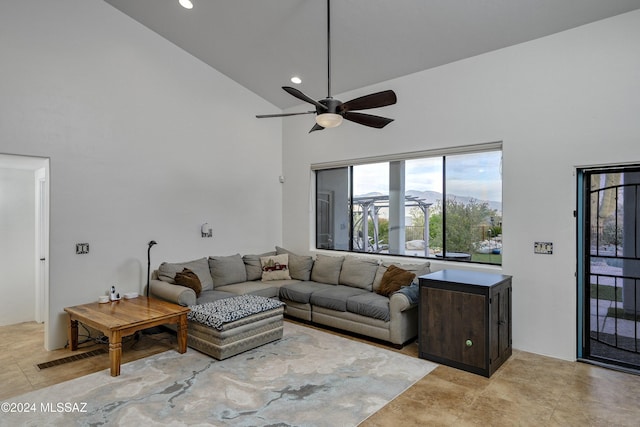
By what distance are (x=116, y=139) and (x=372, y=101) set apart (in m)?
3.39

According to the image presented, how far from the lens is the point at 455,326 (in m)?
3.69

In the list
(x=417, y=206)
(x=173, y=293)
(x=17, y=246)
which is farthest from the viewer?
(x=417, y=206)

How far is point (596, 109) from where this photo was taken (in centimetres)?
370

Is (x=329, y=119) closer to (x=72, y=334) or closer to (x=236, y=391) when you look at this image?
(x=236, y=391)

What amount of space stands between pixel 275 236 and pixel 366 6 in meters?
4.18

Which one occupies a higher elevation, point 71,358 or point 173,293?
point 173,293

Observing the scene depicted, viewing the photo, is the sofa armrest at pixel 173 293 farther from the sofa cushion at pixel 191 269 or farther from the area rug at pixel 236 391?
the area rug at pixel 236 391

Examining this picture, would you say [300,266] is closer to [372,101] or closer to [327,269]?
[327,269]

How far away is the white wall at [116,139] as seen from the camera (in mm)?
4031

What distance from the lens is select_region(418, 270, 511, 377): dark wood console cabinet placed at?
11.5 feet

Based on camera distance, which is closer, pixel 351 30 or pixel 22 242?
pixel 351 30

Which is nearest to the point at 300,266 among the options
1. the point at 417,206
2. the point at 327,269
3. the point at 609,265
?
the point at 327,269

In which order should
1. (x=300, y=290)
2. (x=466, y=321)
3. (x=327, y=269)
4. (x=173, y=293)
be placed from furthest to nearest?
(x=327, y=269), (x=300, y=290), (x=173, y=293), (x=466, y=321)

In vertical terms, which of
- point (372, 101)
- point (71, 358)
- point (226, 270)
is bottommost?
point (71, 358)
